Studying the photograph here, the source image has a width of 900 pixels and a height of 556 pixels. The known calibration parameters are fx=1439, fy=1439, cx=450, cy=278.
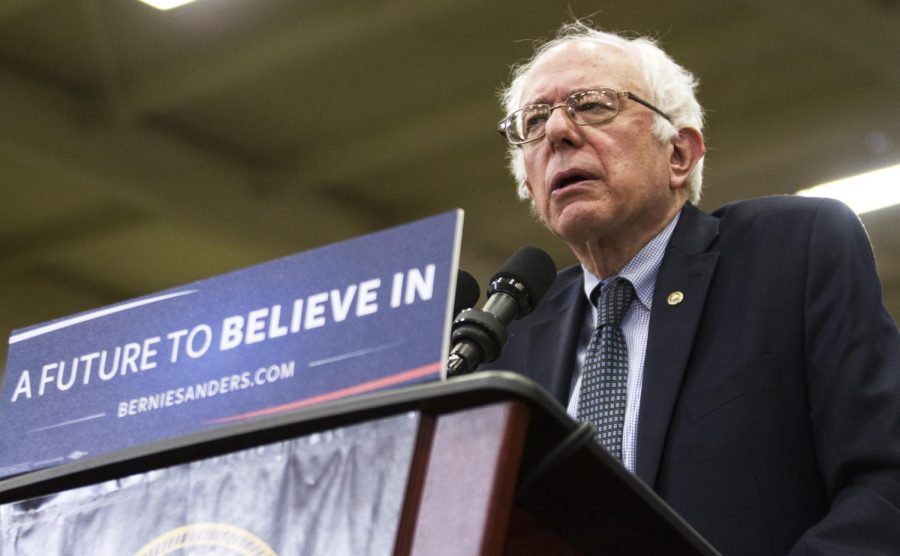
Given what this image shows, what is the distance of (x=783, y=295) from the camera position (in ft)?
6.21

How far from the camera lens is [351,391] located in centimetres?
105

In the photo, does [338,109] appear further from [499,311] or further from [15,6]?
[499,311]

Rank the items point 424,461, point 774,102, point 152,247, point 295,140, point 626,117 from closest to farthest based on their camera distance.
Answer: point 424,461
point 626,117
point 774,102
point 295,140
point 152,247

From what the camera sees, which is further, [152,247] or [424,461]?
[152,247]

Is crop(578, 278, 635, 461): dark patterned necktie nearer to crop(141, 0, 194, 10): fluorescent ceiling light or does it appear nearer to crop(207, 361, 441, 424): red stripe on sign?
crop(207, 361, 441, 424): red stripe on sign

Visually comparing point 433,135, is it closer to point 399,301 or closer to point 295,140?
point 295,140

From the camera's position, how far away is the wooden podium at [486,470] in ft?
3.17

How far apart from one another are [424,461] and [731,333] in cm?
98

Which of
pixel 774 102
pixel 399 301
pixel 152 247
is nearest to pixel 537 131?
pixel 399 301

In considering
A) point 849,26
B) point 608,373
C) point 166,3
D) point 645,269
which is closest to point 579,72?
point 645,269

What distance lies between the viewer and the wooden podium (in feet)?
3.17

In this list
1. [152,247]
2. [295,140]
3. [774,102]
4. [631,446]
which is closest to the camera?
[631,446]

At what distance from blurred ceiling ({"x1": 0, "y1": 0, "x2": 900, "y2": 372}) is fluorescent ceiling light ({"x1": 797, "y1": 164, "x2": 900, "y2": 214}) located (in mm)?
92

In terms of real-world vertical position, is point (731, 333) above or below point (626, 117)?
below
